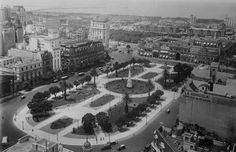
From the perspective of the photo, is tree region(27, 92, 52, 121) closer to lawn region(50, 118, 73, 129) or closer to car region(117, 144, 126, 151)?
lawn region(50, 118, 73, 129)

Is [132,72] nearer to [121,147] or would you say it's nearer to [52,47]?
[52,47]

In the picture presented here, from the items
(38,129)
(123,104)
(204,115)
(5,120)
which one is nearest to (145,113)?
(123,104)

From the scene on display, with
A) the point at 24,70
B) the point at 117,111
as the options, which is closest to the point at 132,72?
the point at 117,111

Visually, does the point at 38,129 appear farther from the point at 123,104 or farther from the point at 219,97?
the point at 219,97

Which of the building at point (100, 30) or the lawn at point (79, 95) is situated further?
the building at point (100, 30)

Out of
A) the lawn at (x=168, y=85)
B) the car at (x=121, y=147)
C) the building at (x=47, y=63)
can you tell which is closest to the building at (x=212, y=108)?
the car at (x=121, y=147)

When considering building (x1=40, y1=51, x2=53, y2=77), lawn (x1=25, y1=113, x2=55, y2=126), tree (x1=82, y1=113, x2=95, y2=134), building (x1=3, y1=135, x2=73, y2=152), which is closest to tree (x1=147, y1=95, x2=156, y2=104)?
tree (x1=82, y1=113, x2=95, y2=134)

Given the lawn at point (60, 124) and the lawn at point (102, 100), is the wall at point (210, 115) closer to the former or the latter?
the lawn at point (102, 100)
